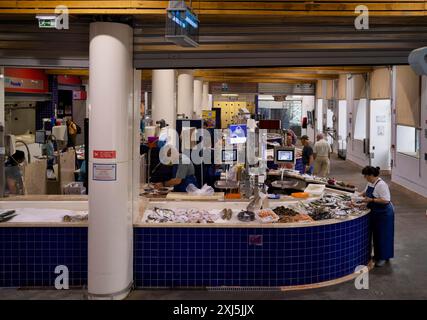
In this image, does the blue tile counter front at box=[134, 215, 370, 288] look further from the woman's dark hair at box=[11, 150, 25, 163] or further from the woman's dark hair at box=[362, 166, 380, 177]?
the woman's dark hair at box=[11, 150, 25, 163]

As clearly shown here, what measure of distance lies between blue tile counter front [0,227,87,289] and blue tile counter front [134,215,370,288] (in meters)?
0.73

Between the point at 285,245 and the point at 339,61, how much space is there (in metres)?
2.40

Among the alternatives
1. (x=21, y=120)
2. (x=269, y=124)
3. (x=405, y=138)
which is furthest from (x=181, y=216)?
(x=21, y=120)

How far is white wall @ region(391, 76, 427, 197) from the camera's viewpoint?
508 inches

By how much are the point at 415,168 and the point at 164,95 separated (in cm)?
704

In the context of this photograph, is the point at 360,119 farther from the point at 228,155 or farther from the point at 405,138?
the point at 228,155

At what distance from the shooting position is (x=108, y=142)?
18.9 feet

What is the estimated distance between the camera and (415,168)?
1359 cm

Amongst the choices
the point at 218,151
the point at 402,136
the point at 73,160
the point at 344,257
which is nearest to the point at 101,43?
the point at 344,257

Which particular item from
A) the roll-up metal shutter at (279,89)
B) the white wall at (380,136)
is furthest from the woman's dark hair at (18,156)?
the roll-up metal shutter at (279,89)

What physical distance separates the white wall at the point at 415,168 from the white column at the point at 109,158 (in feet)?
30.7

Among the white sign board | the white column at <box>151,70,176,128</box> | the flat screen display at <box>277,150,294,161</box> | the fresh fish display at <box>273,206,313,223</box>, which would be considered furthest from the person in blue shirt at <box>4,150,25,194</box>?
the flat screen display at <box>277,150,294,161</box>

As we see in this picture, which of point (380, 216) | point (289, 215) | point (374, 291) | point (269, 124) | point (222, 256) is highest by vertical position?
point (269, 124)

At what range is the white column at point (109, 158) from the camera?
570 centimetres
